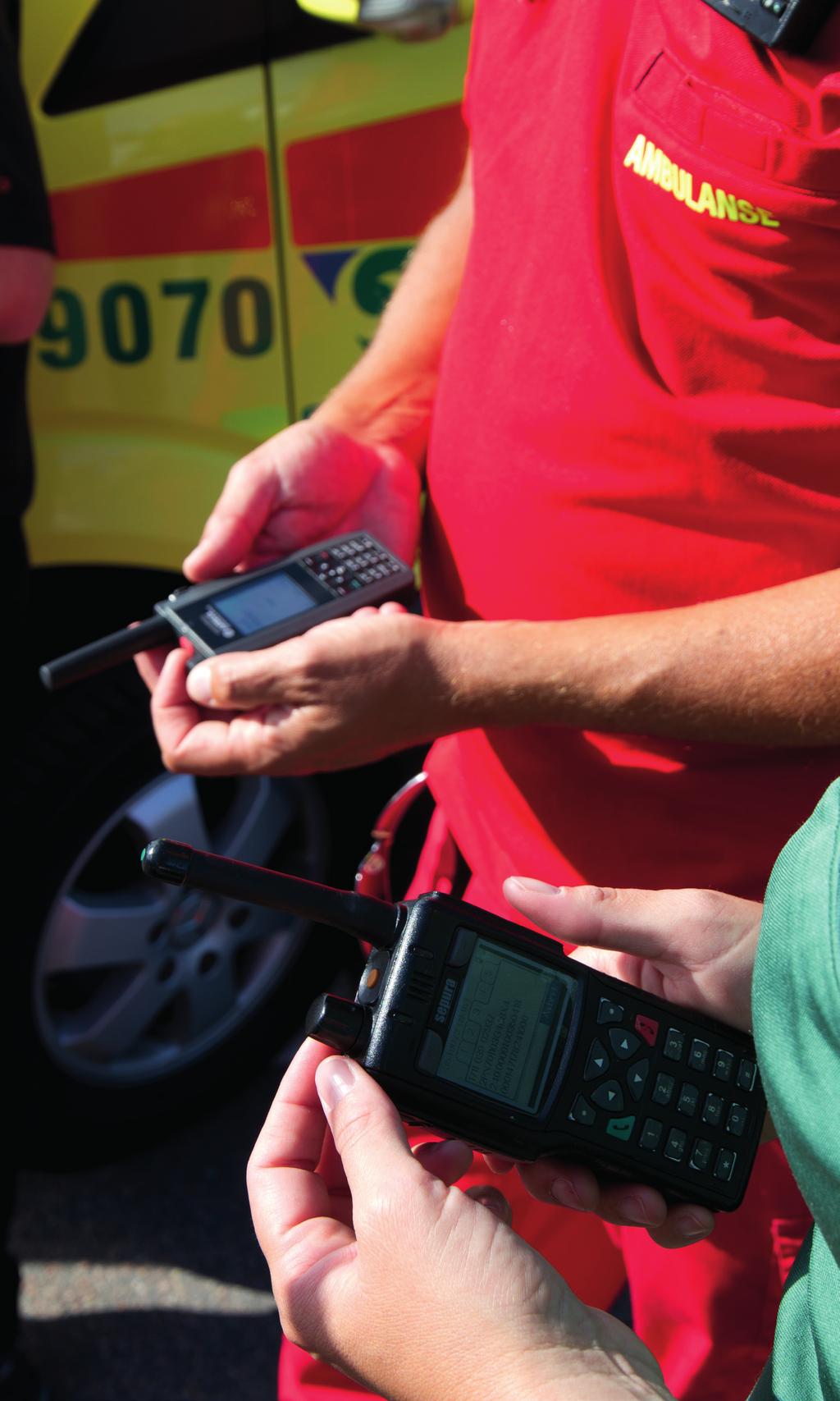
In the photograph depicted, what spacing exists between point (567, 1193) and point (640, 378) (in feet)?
2.15

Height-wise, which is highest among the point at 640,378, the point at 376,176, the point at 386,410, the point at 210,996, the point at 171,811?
the point at 376,176

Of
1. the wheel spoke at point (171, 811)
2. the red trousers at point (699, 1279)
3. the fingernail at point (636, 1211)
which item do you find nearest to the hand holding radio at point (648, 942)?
the fingernail at point (636, 1211)

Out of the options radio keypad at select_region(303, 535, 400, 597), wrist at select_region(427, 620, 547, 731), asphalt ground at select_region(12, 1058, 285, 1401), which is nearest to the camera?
wrist at select_region(427, 620, 547, 731)

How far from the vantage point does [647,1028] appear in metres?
0.92

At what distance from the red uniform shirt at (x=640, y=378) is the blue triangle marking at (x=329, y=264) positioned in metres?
0.43

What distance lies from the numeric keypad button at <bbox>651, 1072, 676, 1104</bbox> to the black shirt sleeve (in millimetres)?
1202

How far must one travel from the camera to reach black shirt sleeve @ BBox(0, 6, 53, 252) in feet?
4.74

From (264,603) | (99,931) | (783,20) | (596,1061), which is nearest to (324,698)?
(264,603)

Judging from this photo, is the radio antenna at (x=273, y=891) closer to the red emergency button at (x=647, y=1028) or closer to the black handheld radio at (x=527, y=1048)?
the black handheld radio at (x=527, y=1048)

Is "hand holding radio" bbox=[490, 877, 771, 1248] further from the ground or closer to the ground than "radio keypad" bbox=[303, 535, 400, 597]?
closer to the ground

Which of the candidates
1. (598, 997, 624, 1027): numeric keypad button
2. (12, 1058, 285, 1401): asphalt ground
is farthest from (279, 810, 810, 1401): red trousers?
(12, 1058, 285, 1401): asphalt ground

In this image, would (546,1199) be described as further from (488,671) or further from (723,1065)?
(488,671)

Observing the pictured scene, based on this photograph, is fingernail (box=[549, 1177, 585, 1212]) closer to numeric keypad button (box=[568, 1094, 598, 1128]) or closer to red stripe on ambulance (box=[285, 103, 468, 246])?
numeric keypad button (box=[568, 1094, 598, 1128])

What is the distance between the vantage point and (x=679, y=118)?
970 mm
